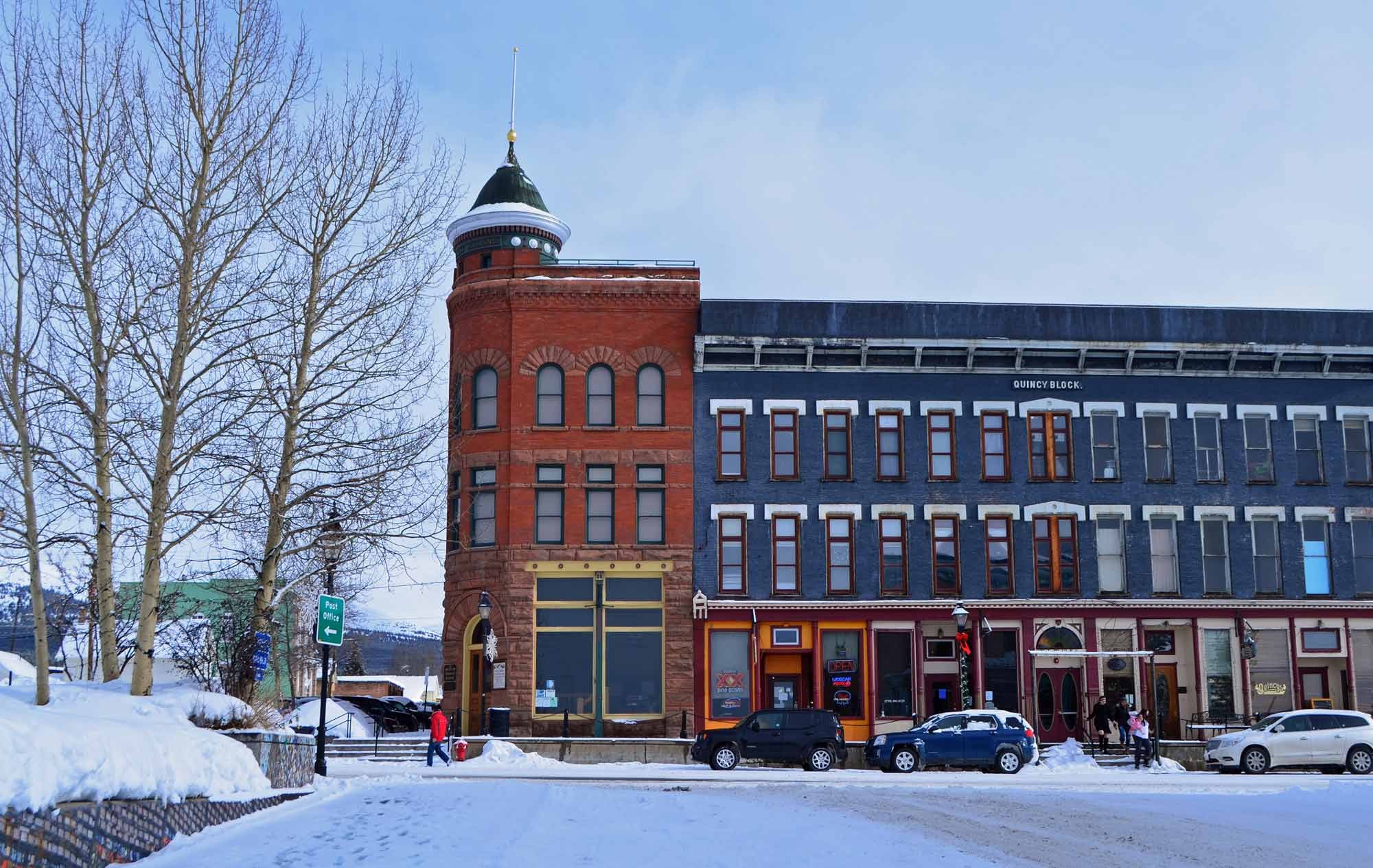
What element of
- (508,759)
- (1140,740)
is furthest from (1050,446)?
(508,759)

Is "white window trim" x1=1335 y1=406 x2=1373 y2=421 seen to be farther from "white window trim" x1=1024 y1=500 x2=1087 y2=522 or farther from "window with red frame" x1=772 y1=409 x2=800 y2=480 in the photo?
"window with red frame" x1=772 y1=409 x2=800 y2=480

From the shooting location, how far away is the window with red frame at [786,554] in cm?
4172

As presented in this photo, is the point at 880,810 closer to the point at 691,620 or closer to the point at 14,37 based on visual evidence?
the point at 14,37

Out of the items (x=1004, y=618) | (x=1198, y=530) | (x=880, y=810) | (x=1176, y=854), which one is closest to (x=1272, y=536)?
(x=1198, y=530)

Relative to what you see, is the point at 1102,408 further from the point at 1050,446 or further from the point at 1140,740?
the point at 1140,740

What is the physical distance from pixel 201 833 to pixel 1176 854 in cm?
1011

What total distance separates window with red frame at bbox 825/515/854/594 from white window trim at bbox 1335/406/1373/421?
1594 cm

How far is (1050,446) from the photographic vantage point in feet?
141

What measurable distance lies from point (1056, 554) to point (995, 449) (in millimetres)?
3679

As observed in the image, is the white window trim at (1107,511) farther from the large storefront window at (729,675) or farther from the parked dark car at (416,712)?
the parked dark car at (416,712)

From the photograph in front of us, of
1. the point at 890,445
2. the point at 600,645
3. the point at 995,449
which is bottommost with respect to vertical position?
the point at 600,645

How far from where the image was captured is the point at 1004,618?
138 ft

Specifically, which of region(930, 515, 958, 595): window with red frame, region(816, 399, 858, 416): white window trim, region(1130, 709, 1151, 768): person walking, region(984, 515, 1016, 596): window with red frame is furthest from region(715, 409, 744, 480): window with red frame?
region(1130, 709, 1151, 768): person walking

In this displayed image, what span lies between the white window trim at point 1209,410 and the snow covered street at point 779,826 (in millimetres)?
19602
